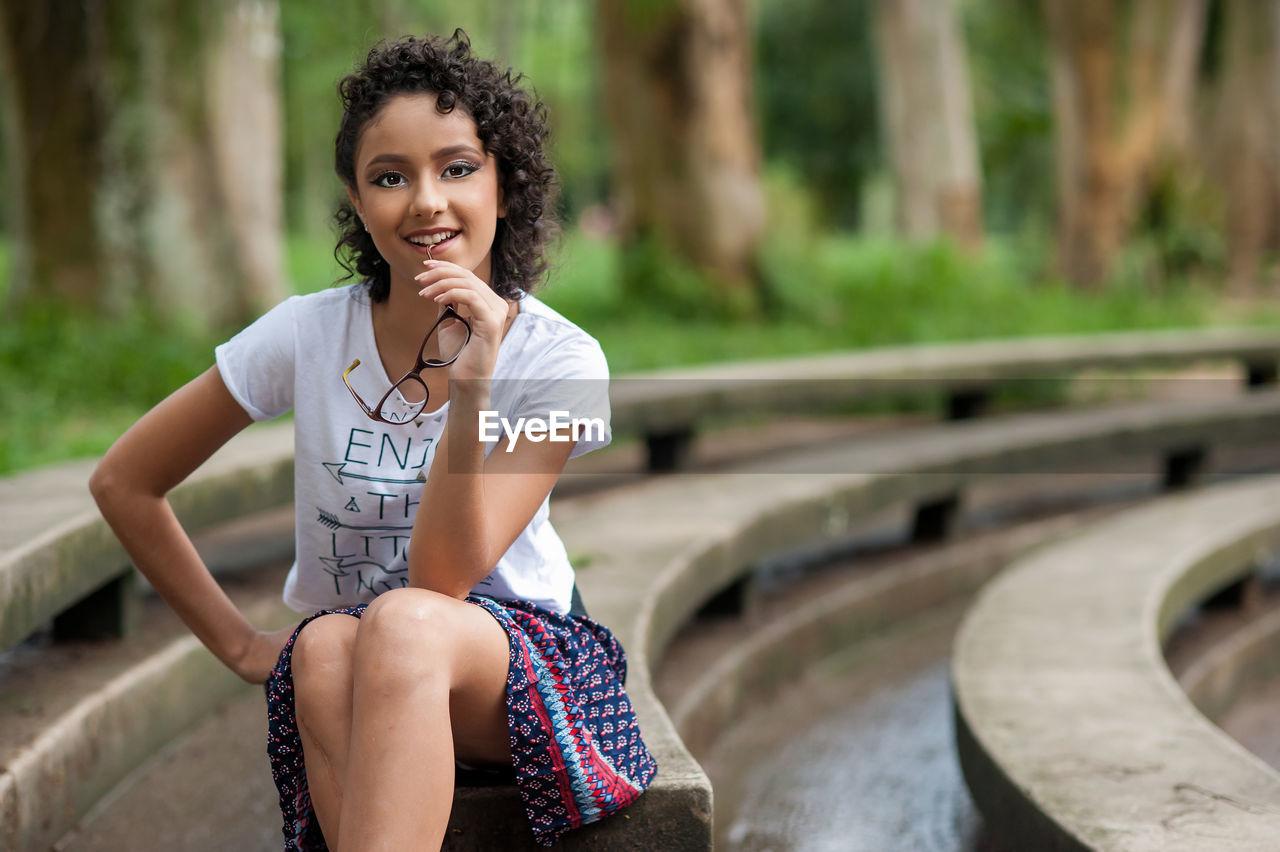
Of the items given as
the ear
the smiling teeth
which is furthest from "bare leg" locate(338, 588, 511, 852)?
the ear

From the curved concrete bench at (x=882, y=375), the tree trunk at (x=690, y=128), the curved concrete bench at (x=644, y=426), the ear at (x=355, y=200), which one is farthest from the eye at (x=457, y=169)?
the tree trunk at (x=690, y=128)

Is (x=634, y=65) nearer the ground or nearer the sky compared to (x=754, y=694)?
nearer the sky

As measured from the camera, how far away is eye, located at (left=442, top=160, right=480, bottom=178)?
1873mm

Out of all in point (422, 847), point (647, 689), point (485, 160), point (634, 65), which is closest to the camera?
point (422, 847)

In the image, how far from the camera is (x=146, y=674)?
267 cm

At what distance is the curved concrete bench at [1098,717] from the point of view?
198 cm

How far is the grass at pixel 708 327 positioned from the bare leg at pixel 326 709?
7.81 ft

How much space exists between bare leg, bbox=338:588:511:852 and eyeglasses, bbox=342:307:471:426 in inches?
11.6

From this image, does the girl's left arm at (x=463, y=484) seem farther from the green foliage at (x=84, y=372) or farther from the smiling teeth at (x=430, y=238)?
the green foliage at (x=84, y=372)

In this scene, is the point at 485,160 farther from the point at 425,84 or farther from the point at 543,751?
the point at 543,751

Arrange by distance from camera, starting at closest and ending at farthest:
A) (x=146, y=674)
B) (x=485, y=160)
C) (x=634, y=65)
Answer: (x=485, y=160), (x=146, y=674), (x=634, y=65)

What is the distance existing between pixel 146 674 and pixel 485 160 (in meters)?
1.39

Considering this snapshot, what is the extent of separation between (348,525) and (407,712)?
1.32 feet

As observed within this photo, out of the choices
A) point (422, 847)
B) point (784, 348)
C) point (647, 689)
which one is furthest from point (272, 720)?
point (784, 348)
